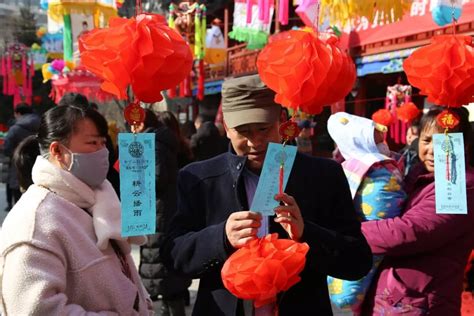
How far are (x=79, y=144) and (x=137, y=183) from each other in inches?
10.8

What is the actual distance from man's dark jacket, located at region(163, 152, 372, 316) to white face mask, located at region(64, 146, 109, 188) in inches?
10.2

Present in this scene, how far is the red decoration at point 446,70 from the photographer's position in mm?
1920

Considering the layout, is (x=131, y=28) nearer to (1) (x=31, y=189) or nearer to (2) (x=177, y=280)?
(1) (x=31, y=189)

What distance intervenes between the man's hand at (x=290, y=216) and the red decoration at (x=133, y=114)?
468mm

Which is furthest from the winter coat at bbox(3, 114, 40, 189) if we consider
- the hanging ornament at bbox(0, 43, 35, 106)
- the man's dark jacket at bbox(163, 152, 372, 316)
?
the hanging ornament at bbox(0, 43, 35, 106)

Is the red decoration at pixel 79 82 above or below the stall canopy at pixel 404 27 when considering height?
below

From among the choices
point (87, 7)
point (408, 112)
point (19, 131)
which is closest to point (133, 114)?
point (87, 7)

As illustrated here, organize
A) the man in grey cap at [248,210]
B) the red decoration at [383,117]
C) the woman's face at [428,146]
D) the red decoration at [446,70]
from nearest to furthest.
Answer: the man in grey cap at [248,210]
the red decoration at [446,70]
the woman's face at [428,146]
the red decoration at [383,117]

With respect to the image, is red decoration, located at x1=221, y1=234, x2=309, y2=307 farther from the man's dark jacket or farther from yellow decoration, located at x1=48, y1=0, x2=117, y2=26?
yellow decoration, located at x1=48, y1=0, x2=117, y2=26

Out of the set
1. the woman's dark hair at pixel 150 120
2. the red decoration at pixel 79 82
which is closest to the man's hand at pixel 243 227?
the woman's dark hair at pixel 150 120

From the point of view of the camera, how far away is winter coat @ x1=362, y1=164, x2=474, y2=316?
213 cm

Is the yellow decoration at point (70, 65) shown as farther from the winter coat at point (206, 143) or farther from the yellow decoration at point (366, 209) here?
the yellow decoration at point (366, 209)

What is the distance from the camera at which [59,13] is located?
5.84m

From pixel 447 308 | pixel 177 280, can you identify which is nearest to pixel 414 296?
pixel 447 308
